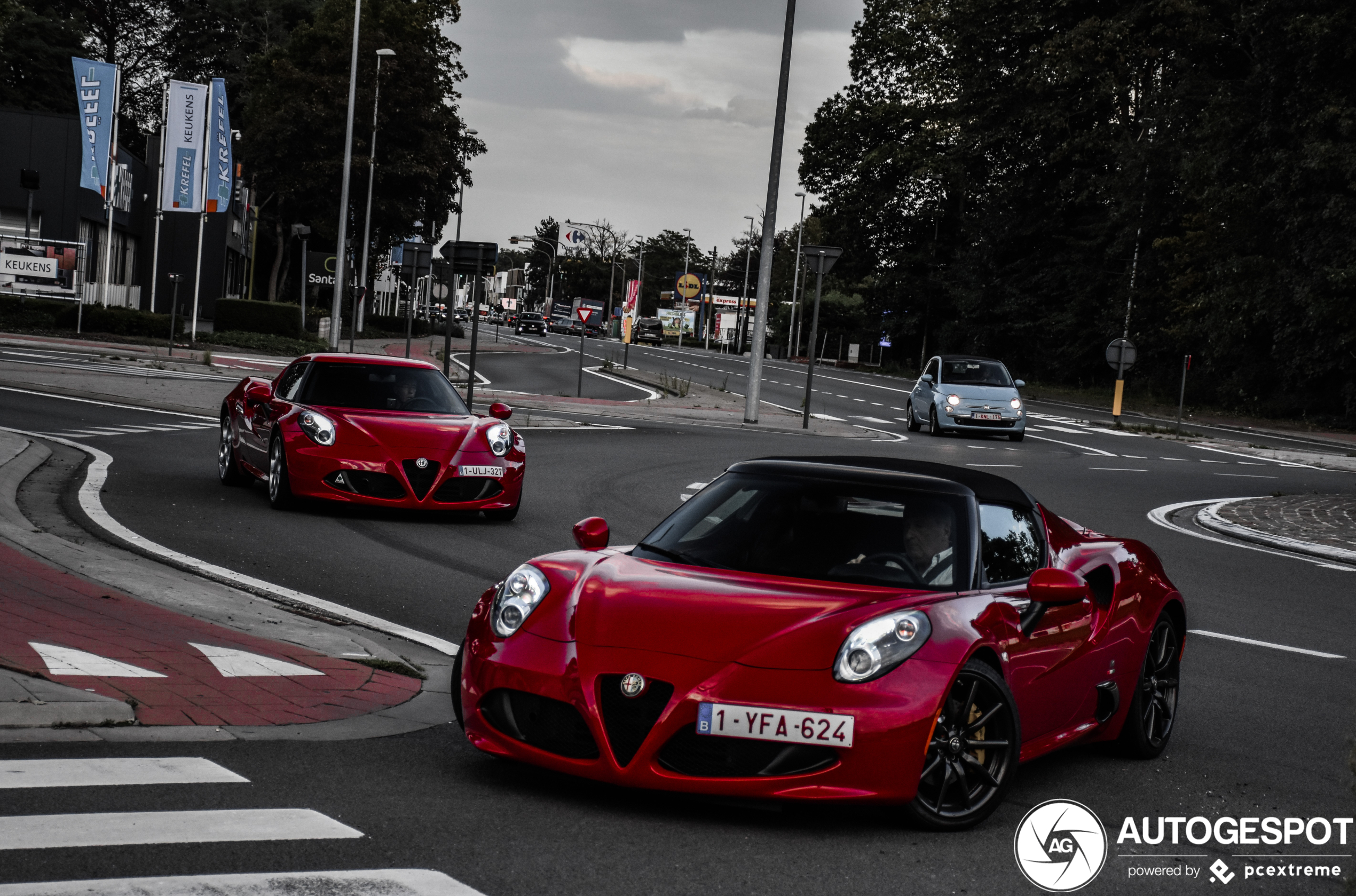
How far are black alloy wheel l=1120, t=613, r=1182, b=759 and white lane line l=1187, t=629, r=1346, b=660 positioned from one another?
8.59ft

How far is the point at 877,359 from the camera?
3563 inches

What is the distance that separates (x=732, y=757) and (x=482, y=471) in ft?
25.7

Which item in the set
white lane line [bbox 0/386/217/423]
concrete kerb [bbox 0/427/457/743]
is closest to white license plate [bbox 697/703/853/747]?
concrete kerb [bbox 0/427/457/743]

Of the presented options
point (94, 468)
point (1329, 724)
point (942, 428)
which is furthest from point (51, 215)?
point (1329, 724)

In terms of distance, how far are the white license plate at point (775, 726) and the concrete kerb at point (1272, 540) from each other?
35.5 feet

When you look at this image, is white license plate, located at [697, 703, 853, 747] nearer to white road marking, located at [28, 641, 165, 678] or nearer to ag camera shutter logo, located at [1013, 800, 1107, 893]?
ag camera shutter logo, located at [1013, 800, 1107, 893]

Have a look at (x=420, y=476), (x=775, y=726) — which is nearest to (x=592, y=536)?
(x=775, y=726)

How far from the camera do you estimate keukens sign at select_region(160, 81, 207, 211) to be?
129 ft

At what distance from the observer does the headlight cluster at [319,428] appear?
11.8 m

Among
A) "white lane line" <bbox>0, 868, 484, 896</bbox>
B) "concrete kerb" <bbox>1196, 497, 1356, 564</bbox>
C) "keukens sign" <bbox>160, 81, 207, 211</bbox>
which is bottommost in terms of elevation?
"concrete kerb" <bbox>1196, 497, 1356, 564</bbox>

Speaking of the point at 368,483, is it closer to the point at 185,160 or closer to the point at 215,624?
the point at 215,624

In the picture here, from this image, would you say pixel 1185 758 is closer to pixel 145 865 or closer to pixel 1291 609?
pixel 145 865

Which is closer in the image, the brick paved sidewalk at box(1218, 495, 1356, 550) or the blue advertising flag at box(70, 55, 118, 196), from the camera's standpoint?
the brick paved sidewalk at box(1218, 495, 1356, 550)

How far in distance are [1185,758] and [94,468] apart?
10758mm
